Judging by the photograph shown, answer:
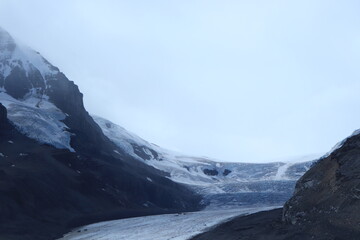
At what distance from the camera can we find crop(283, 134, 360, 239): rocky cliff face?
25.2 meters

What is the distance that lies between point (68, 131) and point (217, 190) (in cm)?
5384

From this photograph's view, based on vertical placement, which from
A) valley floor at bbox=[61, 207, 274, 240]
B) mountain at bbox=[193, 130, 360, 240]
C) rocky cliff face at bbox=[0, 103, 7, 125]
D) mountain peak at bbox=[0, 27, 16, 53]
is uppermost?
mountain peak at bbox=[0, 27, 16, 53]

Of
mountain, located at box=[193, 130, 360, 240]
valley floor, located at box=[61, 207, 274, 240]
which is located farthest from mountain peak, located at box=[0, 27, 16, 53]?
mountain, located at box=[193, 130, 360, 240]

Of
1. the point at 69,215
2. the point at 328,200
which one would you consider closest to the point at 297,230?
the point at 328,200

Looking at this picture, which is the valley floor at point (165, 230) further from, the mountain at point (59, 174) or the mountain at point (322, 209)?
the mountain at point (59, 174)

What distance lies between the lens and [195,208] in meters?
119

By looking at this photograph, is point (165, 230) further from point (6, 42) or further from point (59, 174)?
point (6, 42)

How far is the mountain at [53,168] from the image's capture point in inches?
2569

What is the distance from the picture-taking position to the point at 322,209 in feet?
90.5

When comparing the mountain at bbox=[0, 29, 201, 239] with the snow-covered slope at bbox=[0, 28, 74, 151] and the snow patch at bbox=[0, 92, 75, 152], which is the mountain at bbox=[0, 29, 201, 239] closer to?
the snow-covered slope at bbox=[0, 28, 74, 151]

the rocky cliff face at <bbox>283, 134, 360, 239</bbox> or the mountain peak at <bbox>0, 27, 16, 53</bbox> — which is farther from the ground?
the mountain peak at <bbox>0, 27, 16, 53</bbox>

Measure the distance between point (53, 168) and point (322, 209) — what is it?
222ft

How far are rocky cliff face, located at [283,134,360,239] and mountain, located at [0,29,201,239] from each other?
104ft

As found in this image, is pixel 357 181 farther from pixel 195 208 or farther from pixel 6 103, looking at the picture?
pixel 6 103
